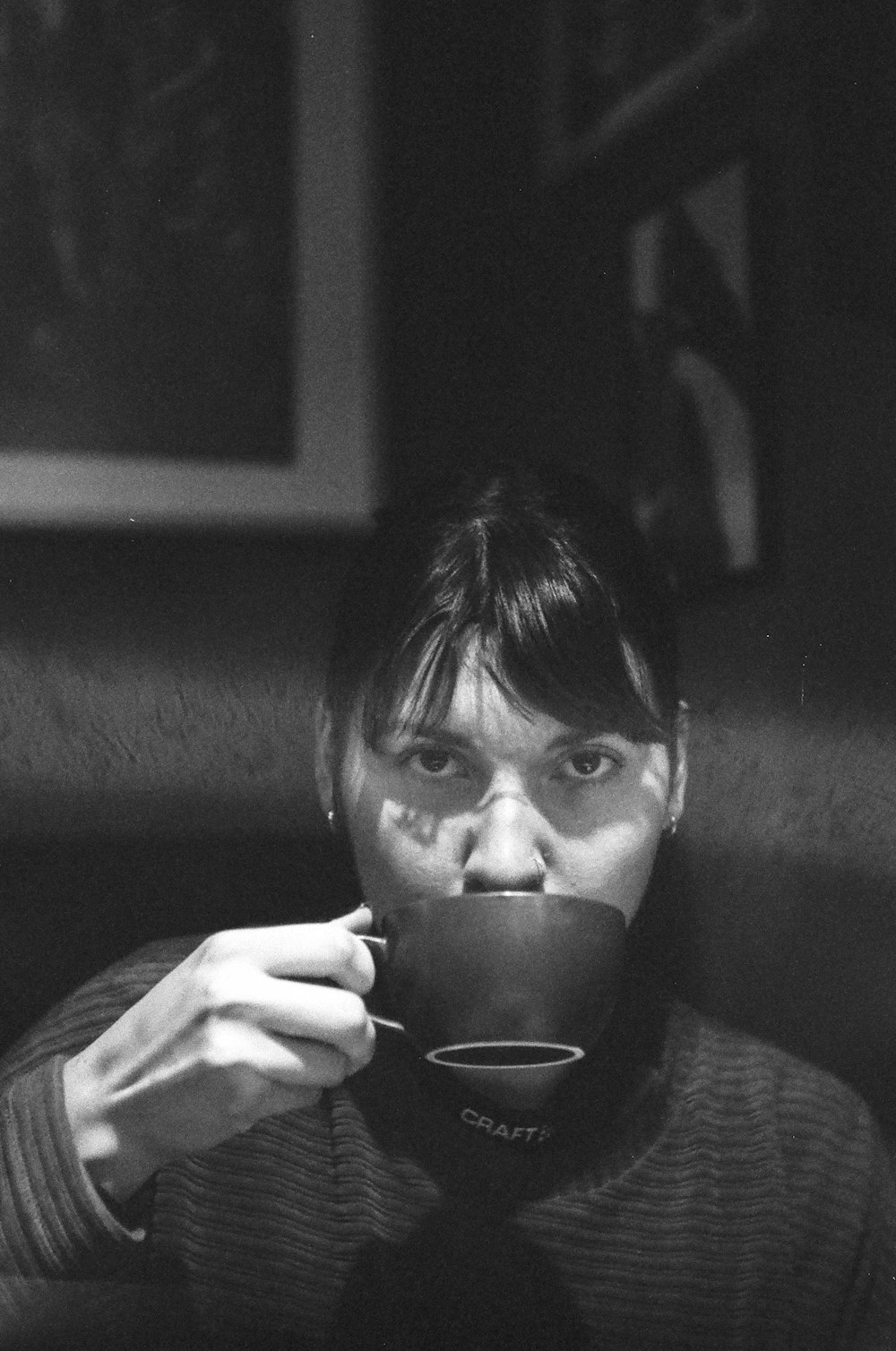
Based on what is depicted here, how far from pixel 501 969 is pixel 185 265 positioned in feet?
1.64

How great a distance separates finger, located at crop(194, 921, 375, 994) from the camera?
788 millimetres

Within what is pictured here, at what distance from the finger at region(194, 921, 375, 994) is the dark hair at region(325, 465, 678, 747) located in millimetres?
165

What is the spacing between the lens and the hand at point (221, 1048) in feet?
2.59

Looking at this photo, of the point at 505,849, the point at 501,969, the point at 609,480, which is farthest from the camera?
the point at 609,480

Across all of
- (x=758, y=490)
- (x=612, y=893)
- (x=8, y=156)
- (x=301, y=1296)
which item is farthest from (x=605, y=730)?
(x=8, y=156)

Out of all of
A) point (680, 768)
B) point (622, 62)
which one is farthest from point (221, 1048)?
point (622, 62)

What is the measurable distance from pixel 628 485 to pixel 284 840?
33cm

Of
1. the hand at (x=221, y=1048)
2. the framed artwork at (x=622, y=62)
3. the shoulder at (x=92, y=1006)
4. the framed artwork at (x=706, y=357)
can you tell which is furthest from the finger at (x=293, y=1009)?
the framed artwork at (x=622, y=62)

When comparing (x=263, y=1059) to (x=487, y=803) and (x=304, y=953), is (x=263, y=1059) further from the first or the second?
(x=487, y=803)

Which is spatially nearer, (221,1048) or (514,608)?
(221,1048)

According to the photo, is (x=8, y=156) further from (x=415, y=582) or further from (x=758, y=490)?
(x=758, y=490)

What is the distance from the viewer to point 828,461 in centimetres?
101

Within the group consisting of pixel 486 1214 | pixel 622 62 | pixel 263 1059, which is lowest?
pixel 486 1214

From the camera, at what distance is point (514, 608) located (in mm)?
912
